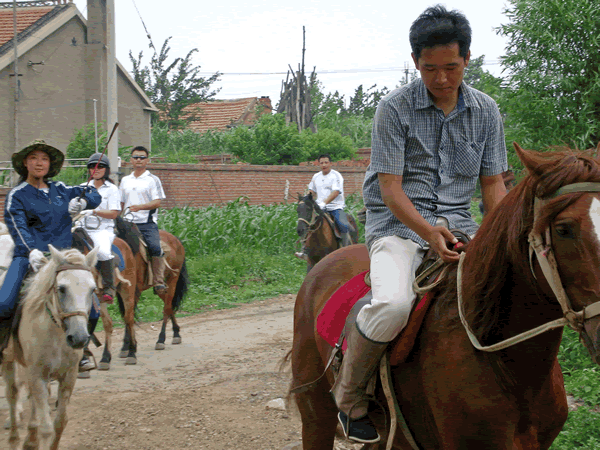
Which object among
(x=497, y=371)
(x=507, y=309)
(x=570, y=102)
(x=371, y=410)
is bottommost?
(x=371, y=410)

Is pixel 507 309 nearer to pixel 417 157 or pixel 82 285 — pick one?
pixel 417 157

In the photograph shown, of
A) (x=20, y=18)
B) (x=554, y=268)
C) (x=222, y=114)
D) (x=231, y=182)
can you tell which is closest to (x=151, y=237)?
(x=554, y=268)

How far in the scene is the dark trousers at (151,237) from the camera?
9.01 m

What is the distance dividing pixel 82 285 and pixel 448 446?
349 centimetres

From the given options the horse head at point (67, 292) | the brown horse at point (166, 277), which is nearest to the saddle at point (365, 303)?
the horse head at point (67, 292)

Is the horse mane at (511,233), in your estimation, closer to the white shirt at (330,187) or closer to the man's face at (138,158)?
the man's face at (138,158)

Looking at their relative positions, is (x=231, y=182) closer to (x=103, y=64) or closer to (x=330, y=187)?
(x=330, y=187)

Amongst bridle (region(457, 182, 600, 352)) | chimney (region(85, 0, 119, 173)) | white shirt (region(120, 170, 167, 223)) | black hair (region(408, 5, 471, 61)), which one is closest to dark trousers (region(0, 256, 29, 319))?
white shirt (region(120, 170, 167, 223))

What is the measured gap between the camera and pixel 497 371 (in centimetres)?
223

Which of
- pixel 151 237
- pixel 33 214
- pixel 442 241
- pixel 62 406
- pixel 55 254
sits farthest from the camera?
pixel 151 237

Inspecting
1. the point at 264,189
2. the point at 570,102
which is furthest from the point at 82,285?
the point at 264,189

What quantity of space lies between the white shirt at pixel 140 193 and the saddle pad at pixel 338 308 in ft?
20.1

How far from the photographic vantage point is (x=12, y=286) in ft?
17.1

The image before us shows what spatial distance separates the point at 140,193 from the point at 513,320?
742cm
